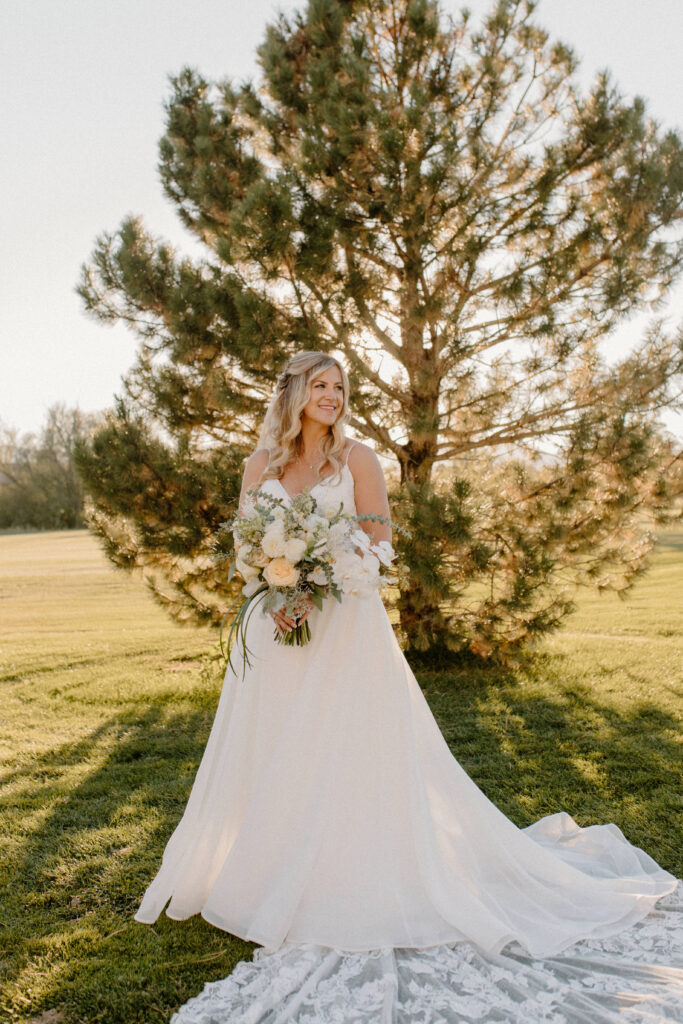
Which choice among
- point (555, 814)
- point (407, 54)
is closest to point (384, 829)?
point (555, 814)

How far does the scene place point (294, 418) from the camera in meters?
3.65

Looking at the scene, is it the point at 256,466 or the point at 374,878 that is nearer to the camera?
the point at 374,878

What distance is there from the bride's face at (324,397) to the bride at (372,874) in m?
0.28

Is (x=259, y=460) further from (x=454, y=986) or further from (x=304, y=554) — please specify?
(x=454, y=986)

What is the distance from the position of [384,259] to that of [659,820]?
4955 millimetres

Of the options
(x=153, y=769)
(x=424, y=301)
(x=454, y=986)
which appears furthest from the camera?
(x=424, y=301)

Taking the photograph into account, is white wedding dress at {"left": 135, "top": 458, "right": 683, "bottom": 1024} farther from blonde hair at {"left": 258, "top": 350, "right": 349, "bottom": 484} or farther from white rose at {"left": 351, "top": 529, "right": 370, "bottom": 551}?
white rose at {"left": 351, "top": 529, "right": 370, "bottom": 551}

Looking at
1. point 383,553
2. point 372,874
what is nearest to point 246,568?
point 383,553

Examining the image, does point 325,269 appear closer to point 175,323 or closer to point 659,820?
point 175,323

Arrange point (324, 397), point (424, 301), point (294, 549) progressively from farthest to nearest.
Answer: point (424, 301) → point (324, 397) → point (294, 549)

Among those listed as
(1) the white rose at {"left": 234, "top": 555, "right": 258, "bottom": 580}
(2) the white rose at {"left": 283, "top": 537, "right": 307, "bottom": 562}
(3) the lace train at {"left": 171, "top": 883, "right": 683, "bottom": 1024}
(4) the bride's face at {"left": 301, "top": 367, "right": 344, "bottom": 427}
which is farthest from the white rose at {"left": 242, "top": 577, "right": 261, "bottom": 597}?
(3) the lace train at {"left": 171, "top": 883, "right": 683, "bottom": 1024}

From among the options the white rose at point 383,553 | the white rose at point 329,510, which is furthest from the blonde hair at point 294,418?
the white rose at point 383,553

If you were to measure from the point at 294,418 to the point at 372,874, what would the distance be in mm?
2093

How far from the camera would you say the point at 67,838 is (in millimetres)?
3977
